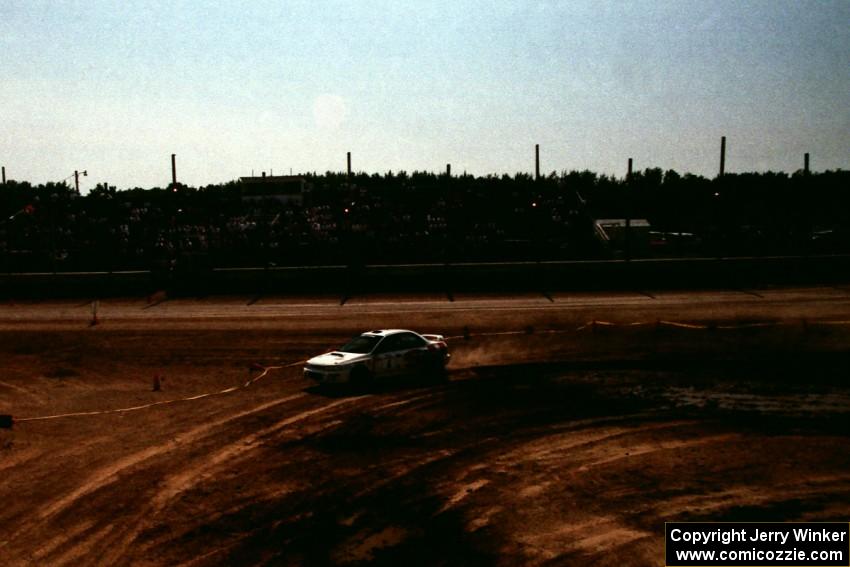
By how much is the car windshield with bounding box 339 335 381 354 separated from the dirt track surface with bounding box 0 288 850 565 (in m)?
1.14

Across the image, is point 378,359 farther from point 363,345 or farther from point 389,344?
point 363,345

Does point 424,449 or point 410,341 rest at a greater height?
point 410,341

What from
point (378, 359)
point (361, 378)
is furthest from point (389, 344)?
point (361, 378)

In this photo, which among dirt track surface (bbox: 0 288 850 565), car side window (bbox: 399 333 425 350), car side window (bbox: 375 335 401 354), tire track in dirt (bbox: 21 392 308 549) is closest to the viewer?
dirt track surface (bbox: 0 288 850 565)

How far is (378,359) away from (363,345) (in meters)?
0.75

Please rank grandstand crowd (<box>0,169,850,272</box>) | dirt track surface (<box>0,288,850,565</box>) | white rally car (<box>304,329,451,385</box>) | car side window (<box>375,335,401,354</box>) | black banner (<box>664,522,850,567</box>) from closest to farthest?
black banner (<box>664,522,850,567</box>)
dirt track surface (<box>0,288,850,565</box>)
white rally car (<box>304,329,451,385</box>)
car side window (<box>375,335,401,354</box>)
grandstand crowd (<box>0,169,850,272</box>)

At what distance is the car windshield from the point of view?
17.9 metres

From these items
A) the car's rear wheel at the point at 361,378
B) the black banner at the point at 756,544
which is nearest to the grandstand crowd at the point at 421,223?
the car's rear wheel at the point at 361,378

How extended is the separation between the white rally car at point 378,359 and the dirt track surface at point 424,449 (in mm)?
537

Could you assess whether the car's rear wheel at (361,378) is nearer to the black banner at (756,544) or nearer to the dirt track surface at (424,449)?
the dirt track surface at (424,449)

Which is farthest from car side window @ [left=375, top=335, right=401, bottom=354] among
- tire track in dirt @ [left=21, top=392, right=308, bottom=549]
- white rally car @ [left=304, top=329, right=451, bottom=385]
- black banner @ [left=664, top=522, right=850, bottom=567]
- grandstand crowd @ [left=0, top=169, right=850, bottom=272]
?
grandstand crowd @ [left=0, top=169, right=850, bottom=272]

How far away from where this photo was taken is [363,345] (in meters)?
18.2

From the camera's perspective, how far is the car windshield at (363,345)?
17.9m

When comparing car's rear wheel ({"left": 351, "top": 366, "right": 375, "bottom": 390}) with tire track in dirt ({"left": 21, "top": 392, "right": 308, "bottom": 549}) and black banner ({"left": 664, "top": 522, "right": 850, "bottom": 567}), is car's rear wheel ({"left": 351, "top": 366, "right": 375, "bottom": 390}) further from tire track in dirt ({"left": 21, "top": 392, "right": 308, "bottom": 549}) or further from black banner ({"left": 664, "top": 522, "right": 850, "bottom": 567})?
black banner ({"left": 664, "top": 522, "right": 850, "bottom": 567})
